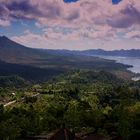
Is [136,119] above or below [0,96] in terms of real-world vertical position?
above

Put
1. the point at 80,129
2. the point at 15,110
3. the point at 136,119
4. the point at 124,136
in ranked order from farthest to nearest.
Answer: the point at 15,110 → the point at 80,129 → the point at 136,119 → the point at 124,136

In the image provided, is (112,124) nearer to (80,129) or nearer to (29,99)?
(80,129)

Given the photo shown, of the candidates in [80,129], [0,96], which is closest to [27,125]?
[80,129]

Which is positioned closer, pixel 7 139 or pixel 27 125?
pixel 7 139

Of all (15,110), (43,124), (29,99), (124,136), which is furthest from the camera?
(29,99)

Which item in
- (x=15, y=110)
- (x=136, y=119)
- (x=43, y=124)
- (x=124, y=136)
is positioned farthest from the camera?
(x=15, y=110)

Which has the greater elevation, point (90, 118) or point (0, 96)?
point (90, 118)

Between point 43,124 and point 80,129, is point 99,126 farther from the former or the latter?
point 43,124

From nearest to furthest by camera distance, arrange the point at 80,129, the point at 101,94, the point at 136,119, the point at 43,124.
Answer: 1. the point at 136,119
2. the point at 80,129
3. the point at 43,124
4. the point at 101,94

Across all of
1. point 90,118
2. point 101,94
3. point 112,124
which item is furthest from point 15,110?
point 101,94
